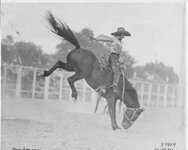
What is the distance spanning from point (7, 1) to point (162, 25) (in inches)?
35.3

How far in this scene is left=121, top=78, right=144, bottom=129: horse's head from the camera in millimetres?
2316

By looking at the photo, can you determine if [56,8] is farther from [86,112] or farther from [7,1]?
[86,112]

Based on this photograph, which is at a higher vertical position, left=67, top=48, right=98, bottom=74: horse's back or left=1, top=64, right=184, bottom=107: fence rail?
left=67, top=48, right=98, bottom=74: horse's back

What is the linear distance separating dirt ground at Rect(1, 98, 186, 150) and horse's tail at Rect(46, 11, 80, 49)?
0.35 metres

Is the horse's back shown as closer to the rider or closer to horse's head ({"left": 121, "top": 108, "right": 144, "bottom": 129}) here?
the rider

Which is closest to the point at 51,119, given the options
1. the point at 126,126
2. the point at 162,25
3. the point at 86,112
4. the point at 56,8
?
the point at 86,112

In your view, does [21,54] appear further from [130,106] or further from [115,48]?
[130,106]

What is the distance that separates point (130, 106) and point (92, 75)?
274 millimetres

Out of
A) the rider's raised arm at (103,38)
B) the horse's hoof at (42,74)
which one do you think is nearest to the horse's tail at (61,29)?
the rider's raised arm at (103,38)

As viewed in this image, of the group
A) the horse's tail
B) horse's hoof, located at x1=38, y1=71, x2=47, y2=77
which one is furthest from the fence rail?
the horse's tail

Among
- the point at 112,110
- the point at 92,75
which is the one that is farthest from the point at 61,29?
the point at 112,110

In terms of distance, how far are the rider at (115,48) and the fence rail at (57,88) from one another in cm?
10

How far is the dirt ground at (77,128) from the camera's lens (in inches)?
89.9

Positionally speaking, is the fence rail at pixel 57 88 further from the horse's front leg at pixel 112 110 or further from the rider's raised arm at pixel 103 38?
the rider's raised arm at pixel 103 38
